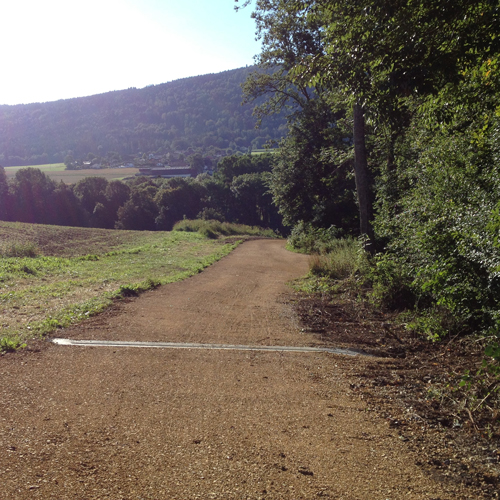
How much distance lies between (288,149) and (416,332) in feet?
64.4

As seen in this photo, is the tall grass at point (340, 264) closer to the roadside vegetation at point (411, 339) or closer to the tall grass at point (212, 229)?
the roadside vegetation at point (411, 339)

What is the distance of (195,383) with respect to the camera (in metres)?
4.47

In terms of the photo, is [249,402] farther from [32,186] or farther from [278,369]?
[32,186]

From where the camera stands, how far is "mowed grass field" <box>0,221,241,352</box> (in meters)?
6.68

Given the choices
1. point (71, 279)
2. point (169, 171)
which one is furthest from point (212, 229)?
point (169, 171)

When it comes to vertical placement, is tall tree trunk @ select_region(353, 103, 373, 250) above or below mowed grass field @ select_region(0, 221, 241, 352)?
above

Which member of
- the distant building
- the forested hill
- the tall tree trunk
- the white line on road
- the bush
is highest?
the forested hill

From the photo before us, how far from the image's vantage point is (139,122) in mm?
133000

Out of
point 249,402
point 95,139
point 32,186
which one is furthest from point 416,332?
point 95,139

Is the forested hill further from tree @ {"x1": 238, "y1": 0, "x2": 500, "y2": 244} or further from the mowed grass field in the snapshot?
tree @ {"x1": 238, "y1": 0, "x2": 500, "y2": 244}

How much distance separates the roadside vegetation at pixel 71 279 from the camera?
262 inches

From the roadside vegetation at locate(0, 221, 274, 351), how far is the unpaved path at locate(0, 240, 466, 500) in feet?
2.90

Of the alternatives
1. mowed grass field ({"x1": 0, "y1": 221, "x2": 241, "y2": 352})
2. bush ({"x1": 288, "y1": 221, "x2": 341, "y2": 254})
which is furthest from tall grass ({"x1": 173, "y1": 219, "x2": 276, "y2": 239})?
bush ({"x1": 288, "y1": 221, "x2": 341, "y2": 254})

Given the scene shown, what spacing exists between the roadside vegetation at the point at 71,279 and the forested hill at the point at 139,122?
3437 inches
